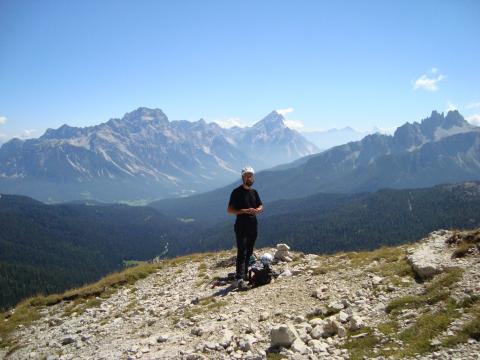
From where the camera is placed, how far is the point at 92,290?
22.7m

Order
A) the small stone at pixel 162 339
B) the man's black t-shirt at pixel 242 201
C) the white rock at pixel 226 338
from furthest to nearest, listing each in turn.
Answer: the man's black t-shirt at pixel 242 201 → the small stone at pixel 162 339 → the white rock at pixel 226 338

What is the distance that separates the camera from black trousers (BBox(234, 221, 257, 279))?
665 inches

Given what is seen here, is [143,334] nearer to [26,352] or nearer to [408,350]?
[26,352]

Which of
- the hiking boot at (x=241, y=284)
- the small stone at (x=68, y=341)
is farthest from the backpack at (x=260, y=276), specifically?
the small stone at (x=68, y=341)

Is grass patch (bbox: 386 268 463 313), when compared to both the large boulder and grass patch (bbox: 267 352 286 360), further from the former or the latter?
grass patch (bbox: 267 352 286 360)

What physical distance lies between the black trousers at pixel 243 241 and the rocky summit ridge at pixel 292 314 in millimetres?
1117

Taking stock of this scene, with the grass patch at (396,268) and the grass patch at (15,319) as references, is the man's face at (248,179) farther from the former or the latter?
the grass patch at (15,319)

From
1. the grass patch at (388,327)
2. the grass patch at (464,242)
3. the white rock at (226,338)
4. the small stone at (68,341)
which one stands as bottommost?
the small stone at (68,341)

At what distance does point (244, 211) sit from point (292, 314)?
5.36 m

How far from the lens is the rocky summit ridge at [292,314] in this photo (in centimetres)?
940

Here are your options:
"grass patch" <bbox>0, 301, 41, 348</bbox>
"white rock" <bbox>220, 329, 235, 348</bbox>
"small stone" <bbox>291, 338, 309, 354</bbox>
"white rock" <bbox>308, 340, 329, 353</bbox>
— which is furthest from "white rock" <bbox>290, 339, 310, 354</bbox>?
"grass patch" <bbox>0, 301, 41, 348</bbox>

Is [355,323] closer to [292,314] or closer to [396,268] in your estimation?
[292,314]

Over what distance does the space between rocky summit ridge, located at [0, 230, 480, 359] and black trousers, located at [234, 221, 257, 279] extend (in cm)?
112

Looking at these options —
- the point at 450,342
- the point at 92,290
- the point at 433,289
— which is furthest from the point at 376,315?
the point at 92,290
